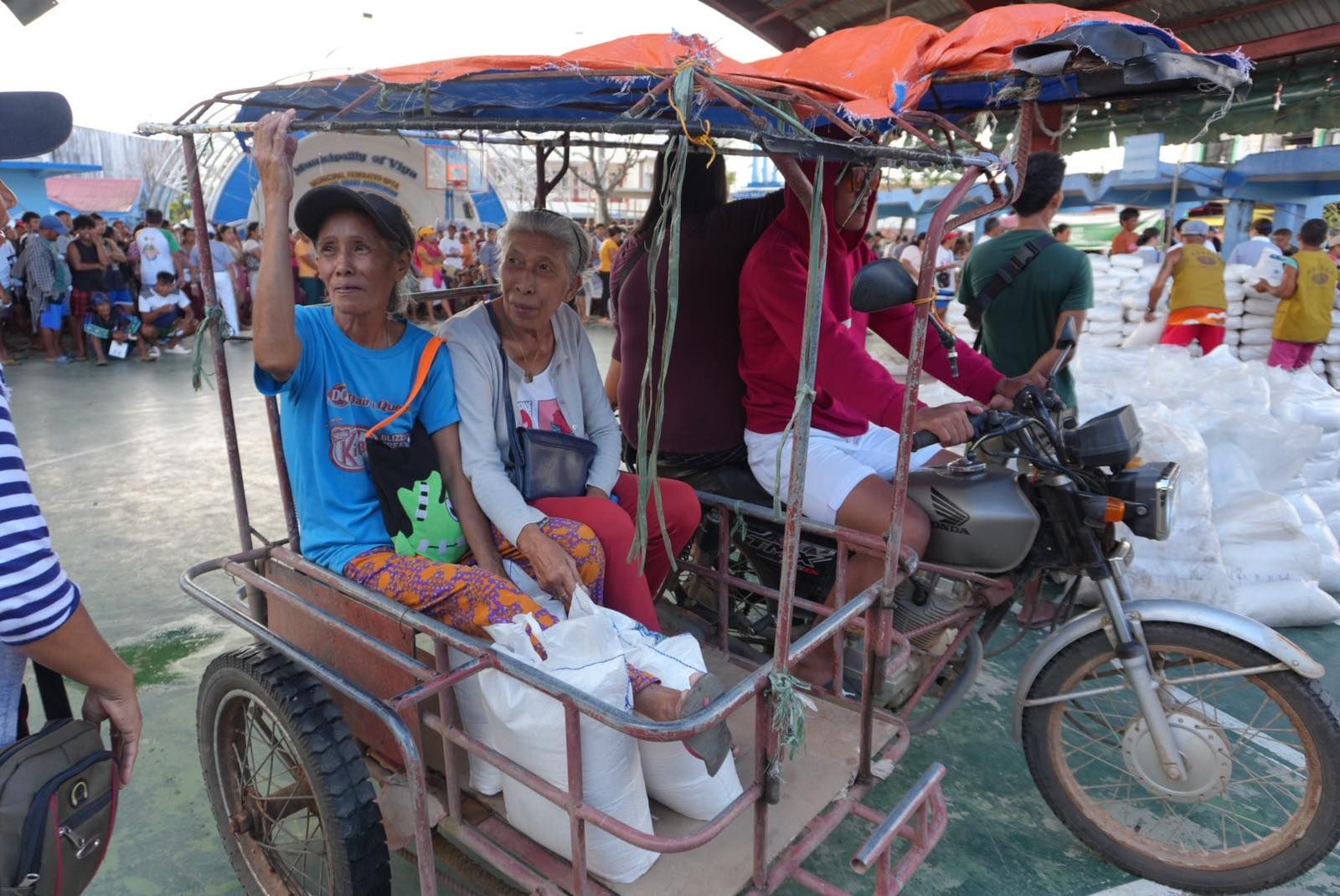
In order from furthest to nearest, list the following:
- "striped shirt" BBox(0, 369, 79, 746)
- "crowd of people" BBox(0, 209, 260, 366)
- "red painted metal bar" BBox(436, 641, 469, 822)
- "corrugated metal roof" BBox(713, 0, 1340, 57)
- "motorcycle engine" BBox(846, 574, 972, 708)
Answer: "crowd of people" BBox(0, 209, 260, 366), "corrugated metal roof" BBox(713, 0, 1340, 57), "motorcycle engine" BBox(846, 574, 972, 708), "red painted metal bar" BBox(436, 641, 469, 822), "striped shirt" BBox(0, 369, 79, 746)

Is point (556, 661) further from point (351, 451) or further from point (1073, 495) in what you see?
point (1073, 495)

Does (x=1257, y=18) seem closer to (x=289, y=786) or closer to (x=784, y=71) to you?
(x=784, y=71)

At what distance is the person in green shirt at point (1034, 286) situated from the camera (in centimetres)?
341

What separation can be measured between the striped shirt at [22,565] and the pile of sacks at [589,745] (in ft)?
2.30

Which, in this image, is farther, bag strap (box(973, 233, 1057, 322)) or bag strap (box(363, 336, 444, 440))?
bag strap (box(973, 233, 1057, 322))

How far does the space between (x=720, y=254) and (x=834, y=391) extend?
0.67 m

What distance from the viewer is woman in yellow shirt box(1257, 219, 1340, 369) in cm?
705

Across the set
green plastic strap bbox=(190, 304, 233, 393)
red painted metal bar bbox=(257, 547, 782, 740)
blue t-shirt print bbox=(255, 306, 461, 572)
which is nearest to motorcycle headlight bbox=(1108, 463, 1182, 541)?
red painted metal bar bbox=(257, 547, 782, 740)

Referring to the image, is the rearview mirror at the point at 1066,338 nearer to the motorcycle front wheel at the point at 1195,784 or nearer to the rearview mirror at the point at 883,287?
the motorcycle front wheel at the point at 1195,784

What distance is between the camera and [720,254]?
2.67 meters

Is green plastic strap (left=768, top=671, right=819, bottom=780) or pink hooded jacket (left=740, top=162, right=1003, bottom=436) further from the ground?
pink hooded jacket (left=740, top=162, right=1003, bottom=436)

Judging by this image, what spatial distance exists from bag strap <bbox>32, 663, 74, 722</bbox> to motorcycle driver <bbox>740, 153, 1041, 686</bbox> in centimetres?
147

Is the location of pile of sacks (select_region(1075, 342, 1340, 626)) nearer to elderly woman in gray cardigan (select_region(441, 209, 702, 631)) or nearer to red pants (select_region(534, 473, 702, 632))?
red pants (select_region(534, 473, 702, 632))

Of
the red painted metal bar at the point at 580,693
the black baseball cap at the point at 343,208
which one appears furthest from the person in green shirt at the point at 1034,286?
the black baseball cap at the point at 343,208
